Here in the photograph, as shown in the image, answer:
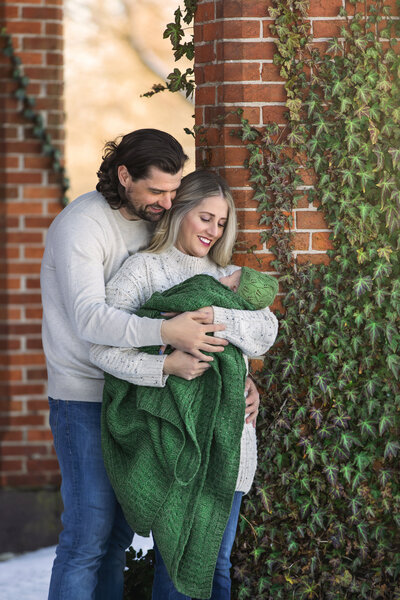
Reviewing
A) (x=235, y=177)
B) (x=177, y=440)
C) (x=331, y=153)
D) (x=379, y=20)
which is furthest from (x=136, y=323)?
(x=379, y=20)

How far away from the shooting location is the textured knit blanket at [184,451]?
2.42 meters

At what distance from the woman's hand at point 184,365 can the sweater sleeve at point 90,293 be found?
3.3 inches

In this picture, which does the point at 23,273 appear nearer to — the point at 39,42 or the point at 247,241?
the point at 39,42

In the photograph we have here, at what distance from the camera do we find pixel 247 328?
245cm

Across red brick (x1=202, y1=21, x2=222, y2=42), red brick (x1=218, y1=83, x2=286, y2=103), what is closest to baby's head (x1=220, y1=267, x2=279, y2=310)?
red brick (x1=218, y1=83, x2=286, y2=103)

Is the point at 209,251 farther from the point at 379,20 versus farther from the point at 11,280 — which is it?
the point at 11,280

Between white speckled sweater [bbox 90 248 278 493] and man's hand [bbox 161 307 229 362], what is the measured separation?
4 cm

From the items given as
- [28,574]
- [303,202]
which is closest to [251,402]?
[303,202]

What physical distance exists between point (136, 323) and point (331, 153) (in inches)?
42.6

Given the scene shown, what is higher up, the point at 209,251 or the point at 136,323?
the point at 209,251

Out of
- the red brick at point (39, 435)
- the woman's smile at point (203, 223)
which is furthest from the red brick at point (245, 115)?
the red brick at point (39, 435)

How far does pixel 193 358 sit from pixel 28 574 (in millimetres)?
2192

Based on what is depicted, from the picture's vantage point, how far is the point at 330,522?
116 inches

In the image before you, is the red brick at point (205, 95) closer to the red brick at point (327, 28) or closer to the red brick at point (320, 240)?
the red brick at point (327, 28)
